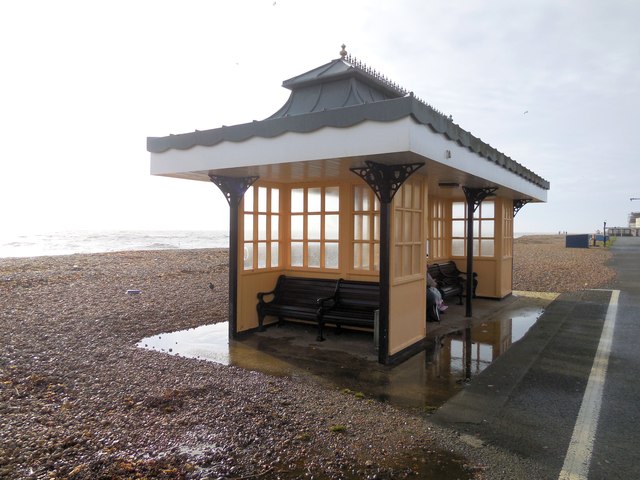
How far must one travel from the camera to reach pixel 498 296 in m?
10.9

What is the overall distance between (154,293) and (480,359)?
821 cm

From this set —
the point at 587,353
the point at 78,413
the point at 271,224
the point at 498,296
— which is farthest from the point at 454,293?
the point at 78,413

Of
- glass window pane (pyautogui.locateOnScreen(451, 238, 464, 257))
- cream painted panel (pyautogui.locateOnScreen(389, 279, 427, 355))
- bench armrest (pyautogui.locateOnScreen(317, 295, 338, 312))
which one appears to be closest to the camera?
cream painted panel (pyautogui.locateOnScreen(389, 279, 427, 355))

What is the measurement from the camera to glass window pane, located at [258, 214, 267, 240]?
24.8 feet

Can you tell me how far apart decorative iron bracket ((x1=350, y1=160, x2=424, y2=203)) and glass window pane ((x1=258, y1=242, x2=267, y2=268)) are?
2690 mm

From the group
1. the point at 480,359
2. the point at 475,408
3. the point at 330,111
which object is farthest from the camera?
the point at 480,359

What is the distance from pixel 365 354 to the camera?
610 cm

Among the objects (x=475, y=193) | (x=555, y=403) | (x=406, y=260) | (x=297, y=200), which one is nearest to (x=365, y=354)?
(x=406, y=260)

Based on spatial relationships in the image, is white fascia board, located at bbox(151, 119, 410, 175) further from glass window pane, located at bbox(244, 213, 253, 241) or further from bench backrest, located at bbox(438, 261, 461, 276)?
bench backrest, located at bbox(438, 261, 461, 276)

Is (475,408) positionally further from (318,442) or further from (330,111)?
(330,111)

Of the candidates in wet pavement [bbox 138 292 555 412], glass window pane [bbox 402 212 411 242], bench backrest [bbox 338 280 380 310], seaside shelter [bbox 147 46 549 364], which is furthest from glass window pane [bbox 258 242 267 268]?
glass window pane [bbox 402 212 411 242]

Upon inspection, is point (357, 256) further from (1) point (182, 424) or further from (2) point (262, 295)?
(1) point (182, 424)

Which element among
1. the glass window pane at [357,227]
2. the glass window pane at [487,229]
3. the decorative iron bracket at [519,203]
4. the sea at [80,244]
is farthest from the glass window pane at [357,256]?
the sea at [80,244]

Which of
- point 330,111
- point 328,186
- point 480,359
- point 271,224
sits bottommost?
point 480,359
